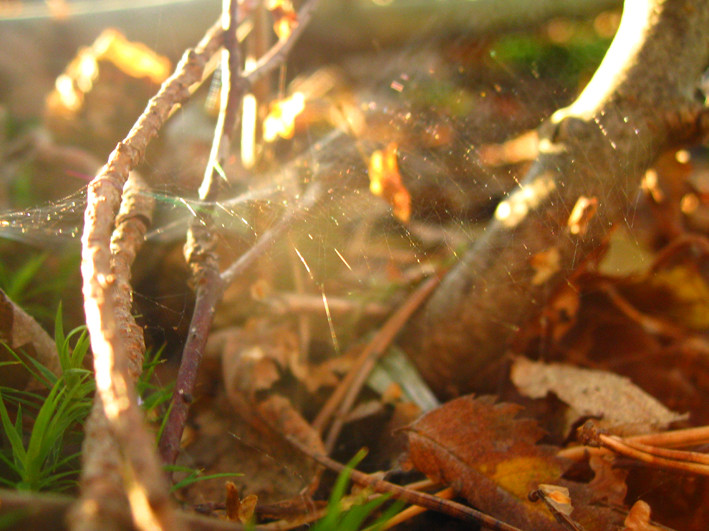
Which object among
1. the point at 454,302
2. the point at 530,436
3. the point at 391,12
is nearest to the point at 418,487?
the point at 530,436

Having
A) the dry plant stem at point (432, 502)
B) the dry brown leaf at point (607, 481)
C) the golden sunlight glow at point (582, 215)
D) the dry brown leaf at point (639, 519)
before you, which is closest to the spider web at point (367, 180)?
the golden sunlight glow at point (582, 215)

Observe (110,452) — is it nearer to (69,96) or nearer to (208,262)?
(208,262)

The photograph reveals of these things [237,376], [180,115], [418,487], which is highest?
[180,115]

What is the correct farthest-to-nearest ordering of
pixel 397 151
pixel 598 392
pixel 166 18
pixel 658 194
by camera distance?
pixel 166 18 → pixel 658 194 → pixel 397 151 → pixel 598 392

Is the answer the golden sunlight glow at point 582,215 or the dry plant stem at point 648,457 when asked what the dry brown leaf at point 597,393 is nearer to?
the dry plant stem at point 648,457

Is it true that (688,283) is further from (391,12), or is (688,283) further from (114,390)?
(391,12)

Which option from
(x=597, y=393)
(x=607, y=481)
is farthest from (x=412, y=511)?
(x=597, y=393)

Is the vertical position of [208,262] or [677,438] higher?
[208,262]
